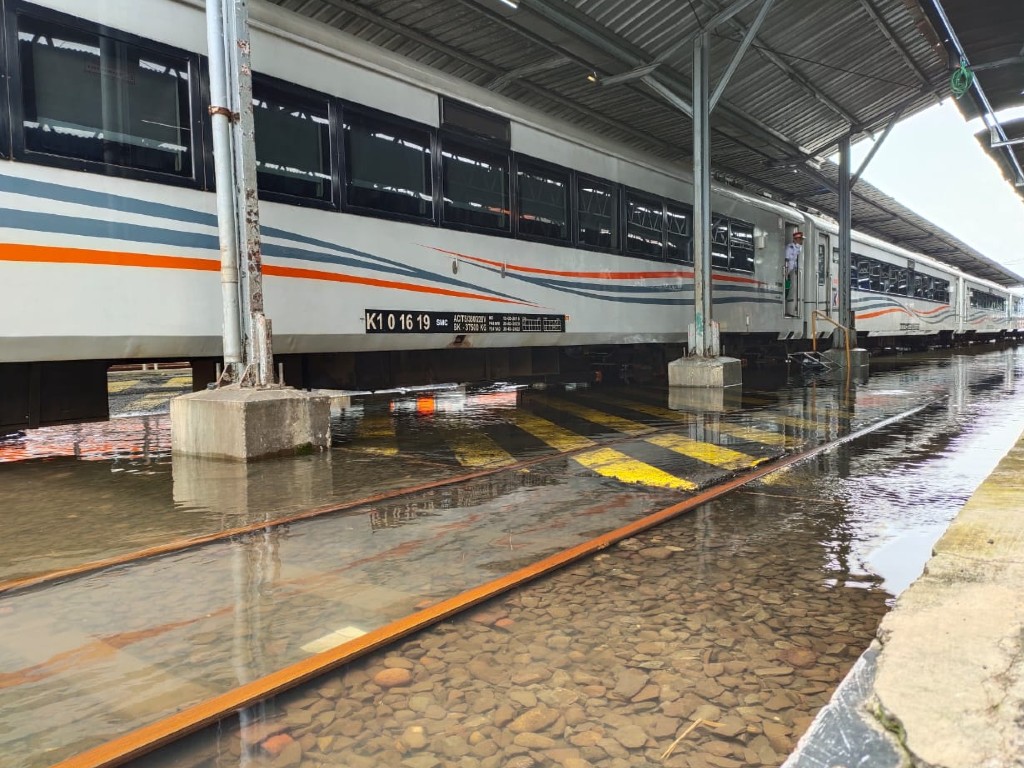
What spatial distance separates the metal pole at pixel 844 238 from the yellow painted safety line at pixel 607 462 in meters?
10.8

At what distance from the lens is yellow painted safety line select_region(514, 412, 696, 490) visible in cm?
441

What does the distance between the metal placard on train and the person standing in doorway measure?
327 inches

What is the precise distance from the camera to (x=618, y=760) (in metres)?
1.55

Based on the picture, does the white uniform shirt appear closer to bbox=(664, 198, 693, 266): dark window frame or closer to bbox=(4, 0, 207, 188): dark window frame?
bbox=(664, 198, 693, 266): dark window frame

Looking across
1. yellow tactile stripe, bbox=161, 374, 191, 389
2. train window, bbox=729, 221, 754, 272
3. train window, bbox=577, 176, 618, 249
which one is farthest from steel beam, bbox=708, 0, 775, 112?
yellow tactile stripe, bbox=161, 374, 191, 389

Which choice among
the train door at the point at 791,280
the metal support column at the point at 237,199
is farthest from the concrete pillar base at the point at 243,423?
the train door at the point at 791,280

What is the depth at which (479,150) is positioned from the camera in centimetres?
747

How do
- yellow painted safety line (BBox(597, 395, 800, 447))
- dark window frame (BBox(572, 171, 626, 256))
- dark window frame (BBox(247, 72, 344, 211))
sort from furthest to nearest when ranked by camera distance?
dark window frame (BBox(572, 171, 626, 256)), yellow painted safety line (BBox(597, 395, 800, 447)), dark window frame (BBox(247, 72, 344, 211))

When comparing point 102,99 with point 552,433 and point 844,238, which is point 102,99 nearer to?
point 552,433

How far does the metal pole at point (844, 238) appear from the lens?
14938 millimetres

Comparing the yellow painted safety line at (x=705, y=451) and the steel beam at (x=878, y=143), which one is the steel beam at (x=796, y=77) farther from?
the yellow painted safety line at (x=705, y=451)

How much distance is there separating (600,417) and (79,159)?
5.34 meters

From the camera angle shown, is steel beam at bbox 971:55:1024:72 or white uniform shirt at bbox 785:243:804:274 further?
white uniform shirt at bbox 785:243:804:274

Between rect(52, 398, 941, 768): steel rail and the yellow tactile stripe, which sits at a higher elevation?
the yellow tactile stripe
